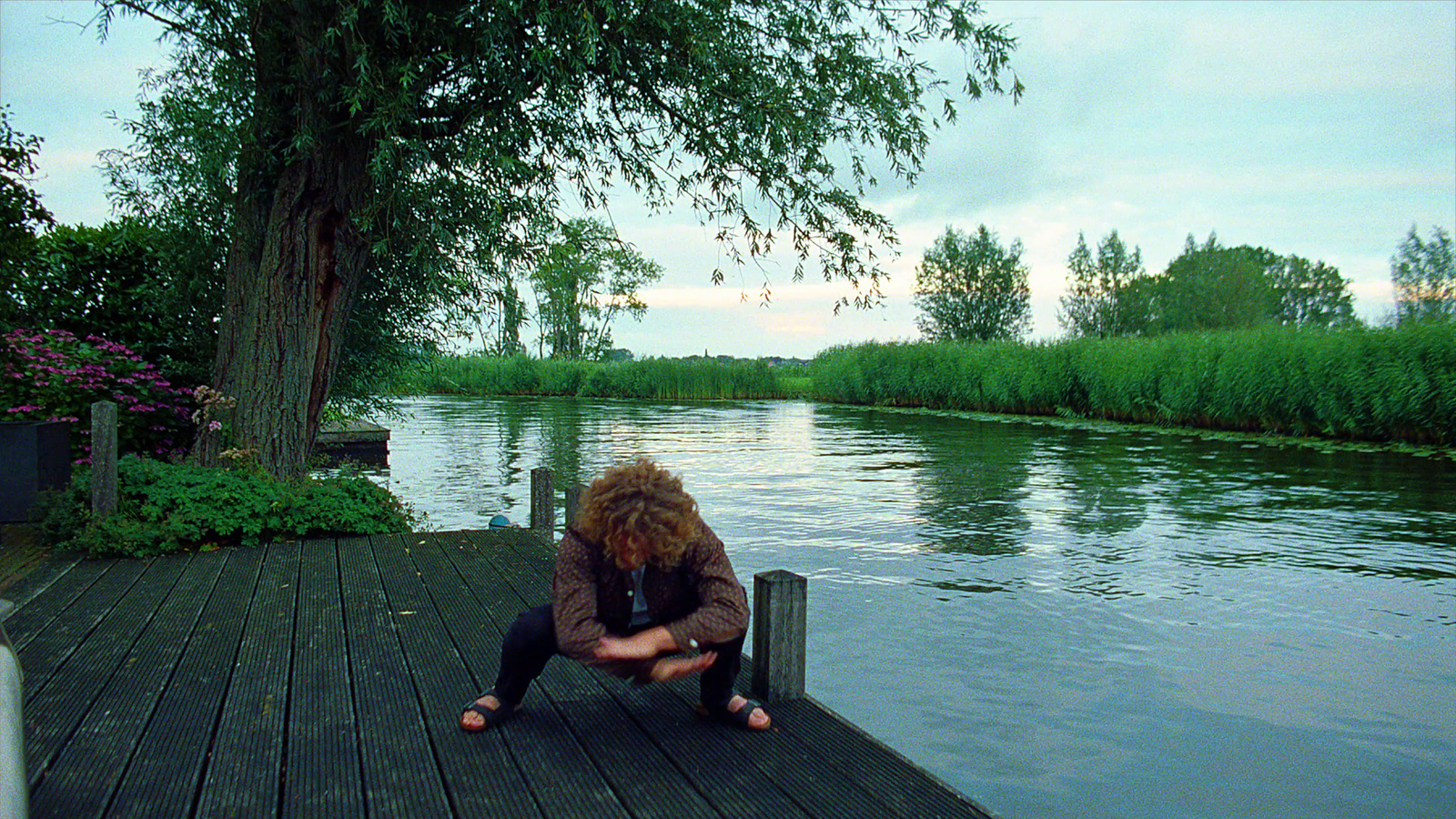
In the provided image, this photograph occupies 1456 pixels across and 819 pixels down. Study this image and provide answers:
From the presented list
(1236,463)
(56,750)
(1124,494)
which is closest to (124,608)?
(56,750)

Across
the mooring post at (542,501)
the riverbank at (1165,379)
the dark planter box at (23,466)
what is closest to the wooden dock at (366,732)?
the mooring post at (542,501)

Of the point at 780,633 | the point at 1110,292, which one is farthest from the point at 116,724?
the point at 1110,292

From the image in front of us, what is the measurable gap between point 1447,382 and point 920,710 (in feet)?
52.2

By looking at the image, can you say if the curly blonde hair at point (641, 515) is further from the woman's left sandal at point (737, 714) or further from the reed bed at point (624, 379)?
the reed bed at point (624, 379)

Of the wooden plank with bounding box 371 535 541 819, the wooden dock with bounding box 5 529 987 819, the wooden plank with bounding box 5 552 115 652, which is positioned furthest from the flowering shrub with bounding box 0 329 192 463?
the wooden plank with bounding box 371 535 541 819

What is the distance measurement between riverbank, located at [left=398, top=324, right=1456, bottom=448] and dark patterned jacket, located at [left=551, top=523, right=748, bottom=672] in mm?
9029

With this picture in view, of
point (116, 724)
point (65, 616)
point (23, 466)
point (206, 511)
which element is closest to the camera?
point (116, 724)

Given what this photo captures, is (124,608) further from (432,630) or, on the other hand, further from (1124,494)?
(1124,494)

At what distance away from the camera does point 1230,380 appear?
67.8 feet

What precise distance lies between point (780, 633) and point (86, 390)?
7.12 m

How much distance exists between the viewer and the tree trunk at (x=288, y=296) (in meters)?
7.79

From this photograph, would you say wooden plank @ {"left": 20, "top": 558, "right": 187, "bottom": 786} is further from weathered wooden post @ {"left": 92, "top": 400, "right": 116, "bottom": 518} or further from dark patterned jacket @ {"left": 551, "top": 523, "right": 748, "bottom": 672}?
dark patterned jacket @ {"left": 551, "top": 523, "right": 748, "bottom": 672}

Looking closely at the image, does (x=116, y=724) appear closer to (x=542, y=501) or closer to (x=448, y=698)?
(x=448, y=698)

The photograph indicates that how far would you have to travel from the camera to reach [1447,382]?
52.8ft
